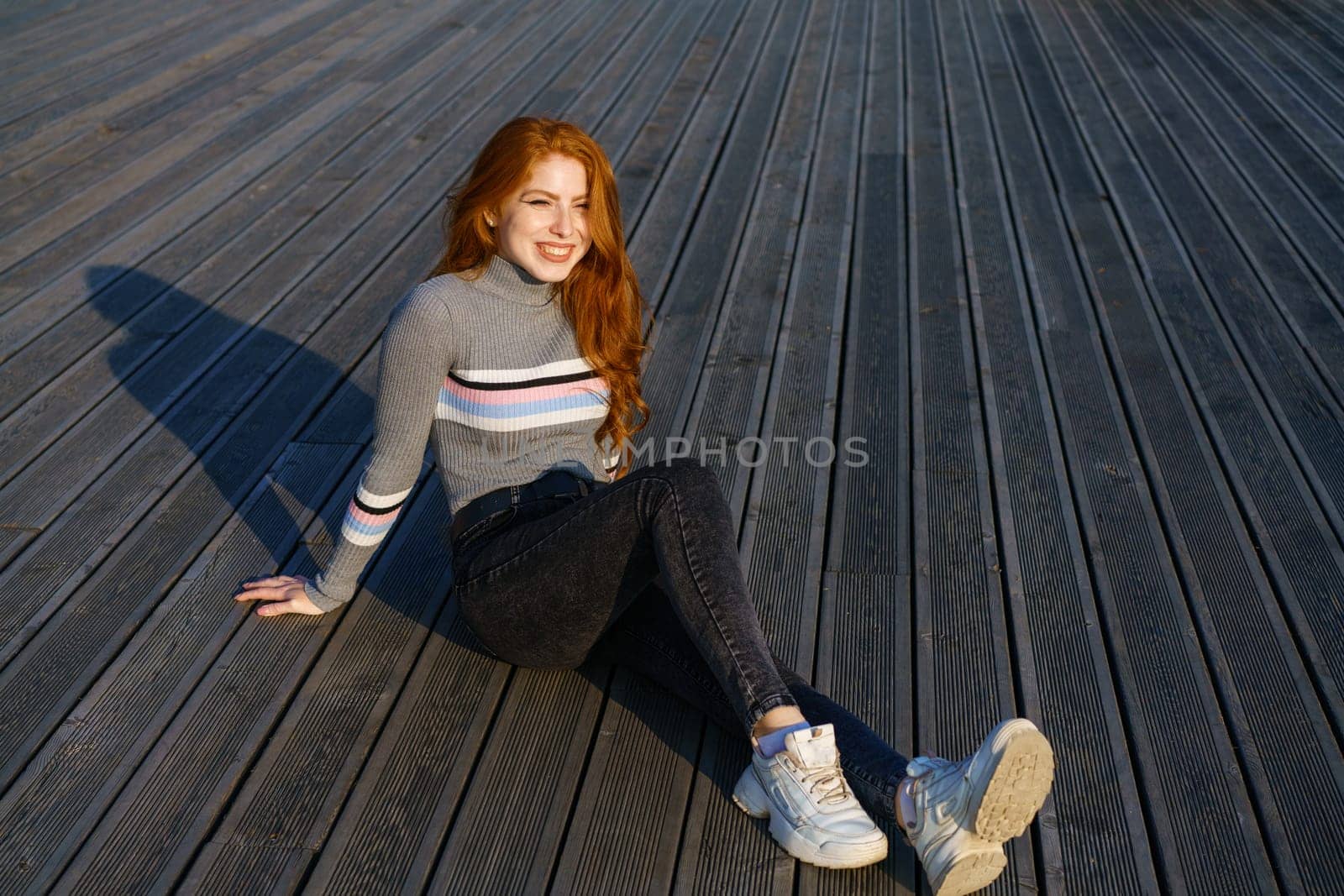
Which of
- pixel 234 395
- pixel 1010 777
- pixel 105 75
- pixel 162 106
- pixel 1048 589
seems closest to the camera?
pixel 1010 777

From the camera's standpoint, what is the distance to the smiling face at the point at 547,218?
178cm

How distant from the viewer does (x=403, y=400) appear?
1.72m

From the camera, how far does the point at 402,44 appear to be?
5.39 meters

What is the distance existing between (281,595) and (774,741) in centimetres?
94

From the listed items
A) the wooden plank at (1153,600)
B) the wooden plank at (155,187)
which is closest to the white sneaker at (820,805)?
the wooden plank at (1153,600)

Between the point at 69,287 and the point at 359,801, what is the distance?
224 cm

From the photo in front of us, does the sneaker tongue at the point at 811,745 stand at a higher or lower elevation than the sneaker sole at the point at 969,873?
higher

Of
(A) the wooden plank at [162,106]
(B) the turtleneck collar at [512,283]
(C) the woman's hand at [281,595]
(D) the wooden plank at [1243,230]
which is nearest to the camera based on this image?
(B) the turtleneck collar at [512,283]

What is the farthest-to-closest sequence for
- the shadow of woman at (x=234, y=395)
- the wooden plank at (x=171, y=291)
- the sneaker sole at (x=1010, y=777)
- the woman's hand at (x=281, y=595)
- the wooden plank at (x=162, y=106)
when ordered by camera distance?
1. the wooden plank at (x=162, y=106)
2. the wooden plank at (x=171, y=291)
3. the shadow of woman at (x=234, y=395)
4. the woman's hand at (x=281, y=595)
5. the sneaker sole at (x=1010, y=777)

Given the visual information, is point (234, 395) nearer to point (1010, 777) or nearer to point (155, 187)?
point (155, 187)

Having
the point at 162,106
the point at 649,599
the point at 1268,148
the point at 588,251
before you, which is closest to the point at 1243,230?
the point at 1268,148

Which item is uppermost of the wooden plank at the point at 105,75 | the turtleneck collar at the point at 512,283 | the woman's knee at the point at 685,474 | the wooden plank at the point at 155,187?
the turtleneck collar at the point at 512,283

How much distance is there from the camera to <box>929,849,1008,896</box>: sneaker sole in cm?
143

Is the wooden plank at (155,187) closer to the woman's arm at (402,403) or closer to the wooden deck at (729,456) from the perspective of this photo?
the wooden deck at (729,456)
